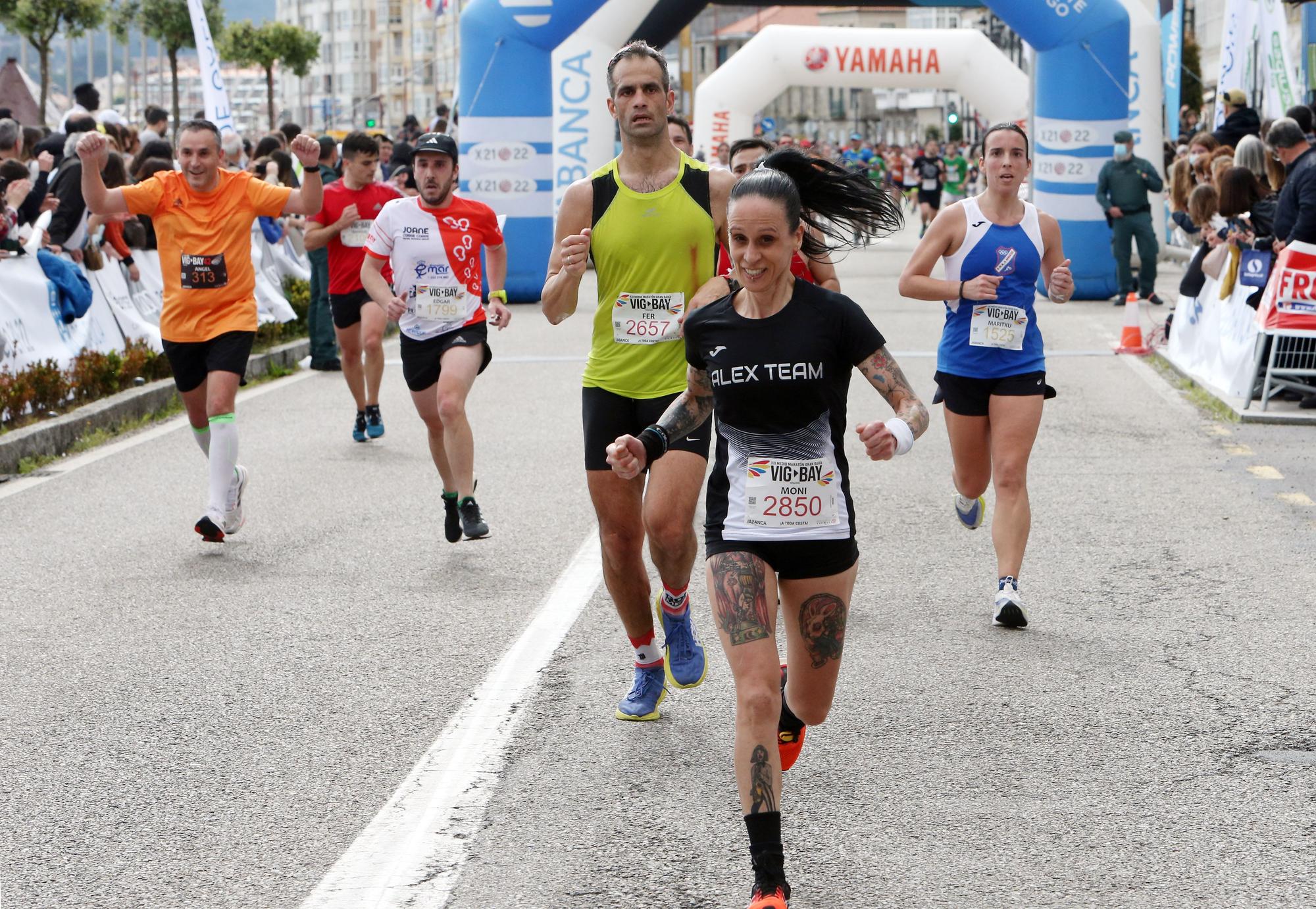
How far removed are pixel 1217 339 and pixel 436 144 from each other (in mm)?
7360

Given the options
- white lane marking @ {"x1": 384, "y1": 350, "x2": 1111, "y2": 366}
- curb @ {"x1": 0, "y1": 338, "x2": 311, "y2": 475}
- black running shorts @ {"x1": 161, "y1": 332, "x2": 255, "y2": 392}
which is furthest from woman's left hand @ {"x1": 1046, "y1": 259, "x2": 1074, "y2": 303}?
white lane marking @ {"x1": 384, "y1": 350, "x2": 1111, "y2": 366}

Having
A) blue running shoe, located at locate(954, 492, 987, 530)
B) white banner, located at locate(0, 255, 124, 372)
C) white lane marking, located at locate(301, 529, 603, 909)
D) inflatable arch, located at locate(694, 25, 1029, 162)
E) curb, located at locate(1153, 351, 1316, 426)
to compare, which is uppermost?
inflatable arch, located at locate(694, 25, 1029, 162)

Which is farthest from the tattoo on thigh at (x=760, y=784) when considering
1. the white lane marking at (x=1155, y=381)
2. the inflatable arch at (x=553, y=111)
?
the inflatable arch at (x=553, y=111)

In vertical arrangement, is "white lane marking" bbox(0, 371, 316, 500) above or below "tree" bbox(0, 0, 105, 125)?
below

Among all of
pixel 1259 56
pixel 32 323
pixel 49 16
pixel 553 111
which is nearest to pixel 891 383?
pixel 32 323

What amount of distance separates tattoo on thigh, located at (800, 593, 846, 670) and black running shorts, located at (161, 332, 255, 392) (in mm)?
4780

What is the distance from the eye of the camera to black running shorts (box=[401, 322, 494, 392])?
28.4 feet

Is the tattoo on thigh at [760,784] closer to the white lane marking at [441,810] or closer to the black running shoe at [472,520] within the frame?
the white lane marking at [441,810]

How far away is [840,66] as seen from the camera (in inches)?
1412

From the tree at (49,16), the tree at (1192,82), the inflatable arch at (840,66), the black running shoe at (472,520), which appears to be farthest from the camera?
the tree at (1192,82)

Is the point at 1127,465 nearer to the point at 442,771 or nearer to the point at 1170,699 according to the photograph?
the point at 1170,699

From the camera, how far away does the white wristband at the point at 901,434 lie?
4.04m

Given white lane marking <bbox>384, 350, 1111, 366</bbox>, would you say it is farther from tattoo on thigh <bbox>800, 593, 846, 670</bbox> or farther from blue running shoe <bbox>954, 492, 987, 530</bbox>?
tattoo on thigh <bbox>800, 593, 846, 670</bbox>

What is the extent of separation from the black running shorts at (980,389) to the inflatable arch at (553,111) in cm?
1450
